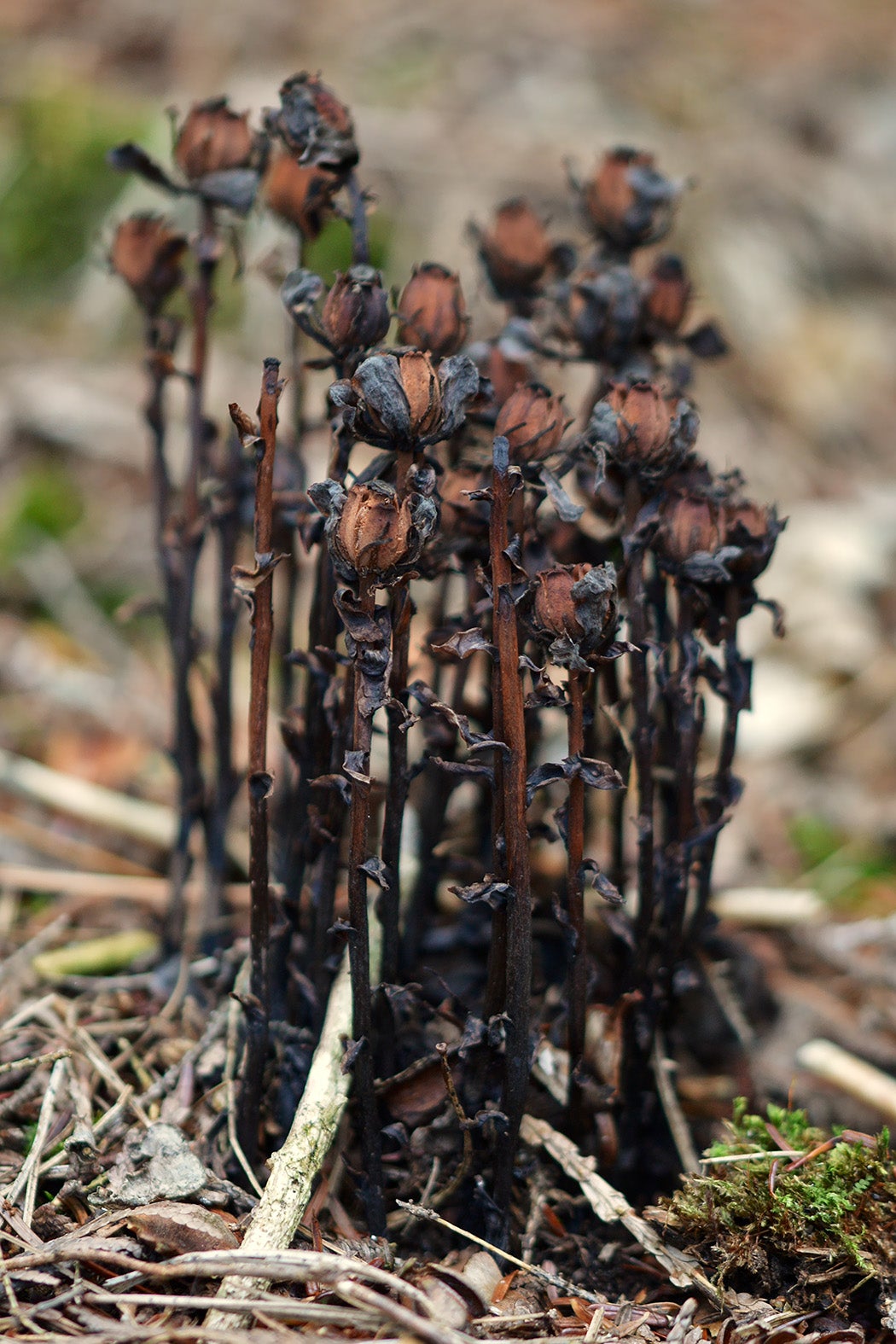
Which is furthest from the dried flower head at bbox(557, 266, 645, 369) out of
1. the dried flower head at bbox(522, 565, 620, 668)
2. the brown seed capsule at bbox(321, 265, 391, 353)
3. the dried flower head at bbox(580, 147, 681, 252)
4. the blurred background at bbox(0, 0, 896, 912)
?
the blurred background at bbox(0, 0, 896, 912)

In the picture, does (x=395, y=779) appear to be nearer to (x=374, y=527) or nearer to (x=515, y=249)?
(x=374, y=527)

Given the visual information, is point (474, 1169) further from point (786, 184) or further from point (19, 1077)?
point (786, 184)

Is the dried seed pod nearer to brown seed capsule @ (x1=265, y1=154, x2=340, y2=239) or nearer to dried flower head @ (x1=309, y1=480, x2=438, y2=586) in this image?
brown seed capsule @ (x1=265, y1=154, x2=340, y2=239)

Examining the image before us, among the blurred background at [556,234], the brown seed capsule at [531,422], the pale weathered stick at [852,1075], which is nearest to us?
the brown seed capsule at [531,422]

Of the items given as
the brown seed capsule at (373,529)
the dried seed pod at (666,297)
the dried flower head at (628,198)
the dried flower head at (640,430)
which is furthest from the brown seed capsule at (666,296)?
the brown seed capsule at (373,529)

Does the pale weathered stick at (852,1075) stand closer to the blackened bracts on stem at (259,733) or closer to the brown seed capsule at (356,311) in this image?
the blackened bracts on stem at (259,733)

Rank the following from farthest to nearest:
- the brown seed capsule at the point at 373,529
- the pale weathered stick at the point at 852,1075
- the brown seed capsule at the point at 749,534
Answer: the pale weathered stick at the point at 852,1075
the brown seed capsule at the point at 749,534
the brown seed capsule at the point at 373,529
